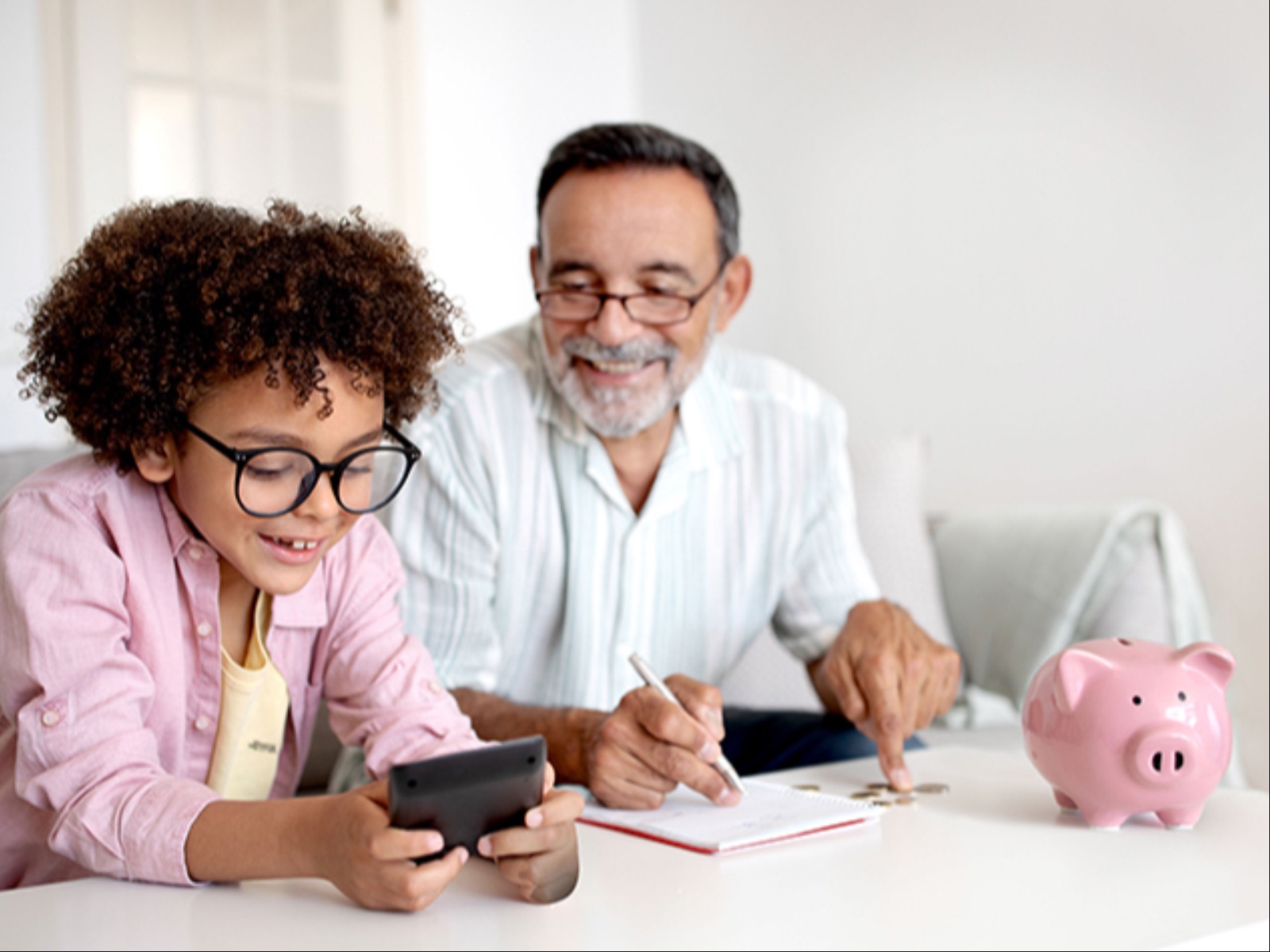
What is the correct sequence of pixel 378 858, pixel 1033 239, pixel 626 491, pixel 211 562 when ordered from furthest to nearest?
pixel 1033 239, pixel 626 491, pixel 211 562, pixel 378 858

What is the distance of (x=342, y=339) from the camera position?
1.04 metres

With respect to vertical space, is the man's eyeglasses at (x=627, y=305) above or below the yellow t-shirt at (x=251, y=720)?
above

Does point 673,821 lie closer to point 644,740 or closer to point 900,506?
point 644,740

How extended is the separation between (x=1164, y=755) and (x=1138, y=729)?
0.03 metres

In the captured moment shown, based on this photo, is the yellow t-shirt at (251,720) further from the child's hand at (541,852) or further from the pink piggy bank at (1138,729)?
the pink piggy bank at (1138,729)

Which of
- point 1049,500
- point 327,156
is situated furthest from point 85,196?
point 1049,500

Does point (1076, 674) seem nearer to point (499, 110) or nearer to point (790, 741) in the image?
point (790, 741)

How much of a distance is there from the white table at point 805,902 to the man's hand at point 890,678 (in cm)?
27

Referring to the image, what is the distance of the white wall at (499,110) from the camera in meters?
3.95

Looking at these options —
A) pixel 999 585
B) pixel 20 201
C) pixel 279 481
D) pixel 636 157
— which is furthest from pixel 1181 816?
pixel 20 201

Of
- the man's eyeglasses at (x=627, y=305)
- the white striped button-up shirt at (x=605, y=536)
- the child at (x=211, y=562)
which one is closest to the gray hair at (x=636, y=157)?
the man's eyeglasses at (x=627, y=305)

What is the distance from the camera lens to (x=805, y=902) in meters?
0.83

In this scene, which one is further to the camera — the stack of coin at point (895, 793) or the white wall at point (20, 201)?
the white wall at point (20, 201)

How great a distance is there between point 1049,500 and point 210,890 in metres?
2.22
